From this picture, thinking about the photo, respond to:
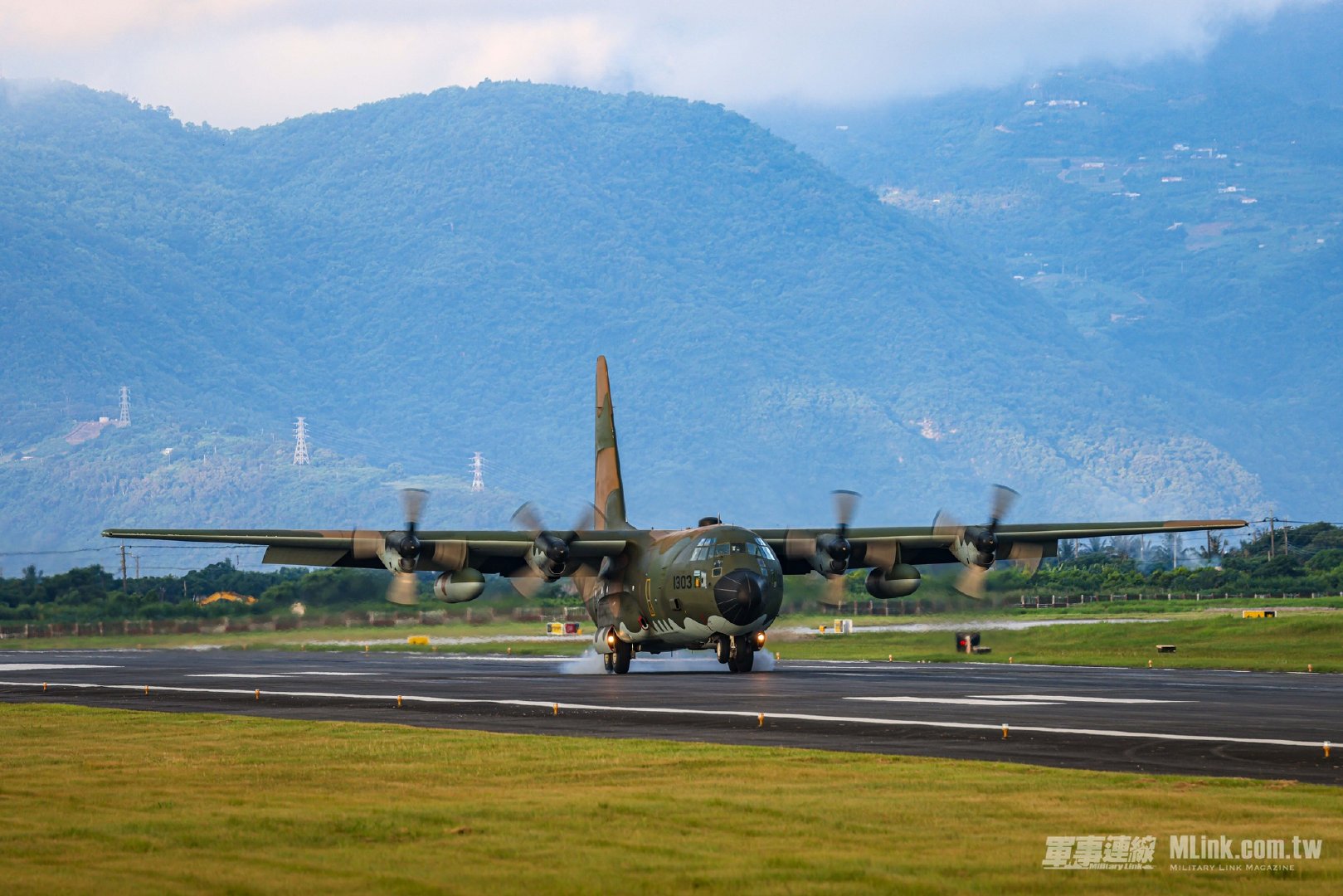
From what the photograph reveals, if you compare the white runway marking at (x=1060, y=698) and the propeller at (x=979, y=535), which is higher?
the propeller at (x=979, y=535)

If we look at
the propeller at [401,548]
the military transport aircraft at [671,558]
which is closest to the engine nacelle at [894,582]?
the military transport aircraft at [671,558]

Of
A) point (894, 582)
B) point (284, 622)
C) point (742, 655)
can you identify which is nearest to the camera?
point (742, 655)

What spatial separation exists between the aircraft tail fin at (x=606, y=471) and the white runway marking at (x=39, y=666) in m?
17.7

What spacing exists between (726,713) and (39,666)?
36.8m

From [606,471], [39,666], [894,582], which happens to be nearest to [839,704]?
[894,582]

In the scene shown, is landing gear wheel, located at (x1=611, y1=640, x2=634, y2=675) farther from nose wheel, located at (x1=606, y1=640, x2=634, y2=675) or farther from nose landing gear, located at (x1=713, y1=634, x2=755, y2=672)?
nose landing gear, located at (x1=713, y1=634, x2=755, y2=672)

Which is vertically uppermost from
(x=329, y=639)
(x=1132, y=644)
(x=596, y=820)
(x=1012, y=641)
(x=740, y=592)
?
(x=740, y=592)

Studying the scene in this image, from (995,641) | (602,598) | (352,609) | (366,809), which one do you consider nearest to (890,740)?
(366,809)

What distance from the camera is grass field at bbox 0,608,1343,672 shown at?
198 feet

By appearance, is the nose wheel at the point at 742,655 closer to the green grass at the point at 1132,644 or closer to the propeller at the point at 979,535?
the propeller at the point at 979,535

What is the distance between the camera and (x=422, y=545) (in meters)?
51.2

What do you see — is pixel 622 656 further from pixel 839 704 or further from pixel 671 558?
pixel 839 704

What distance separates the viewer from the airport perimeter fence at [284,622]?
80.1m

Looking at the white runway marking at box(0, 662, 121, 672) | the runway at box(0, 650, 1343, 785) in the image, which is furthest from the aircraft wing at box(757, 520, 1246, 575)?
the white runway marking at box(0, 662, 121, 672)
